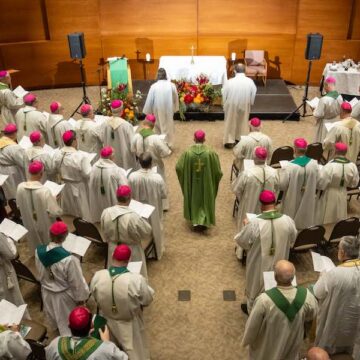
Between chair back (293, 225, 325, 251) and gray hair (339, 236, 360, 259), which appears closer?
gray hair (339, 236, 360, 259)

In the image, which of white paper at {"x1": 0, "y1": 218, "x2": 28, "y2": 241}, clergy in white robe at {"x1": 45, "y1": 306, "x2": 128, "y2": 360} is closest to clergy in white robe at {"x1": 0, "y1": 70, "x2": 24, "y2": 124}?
white paper at {"x1": 0, "y1": 218, "x2": 28, "y2": 241}

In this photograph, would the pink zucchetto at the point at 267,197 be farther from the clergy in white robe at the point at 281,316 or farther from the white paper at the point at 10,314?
the white paper at the point at 10,314

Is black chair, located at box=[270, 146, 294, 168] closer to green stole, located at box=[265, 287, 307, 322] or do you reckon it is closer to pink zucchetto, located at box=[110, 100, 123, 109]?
pink zucchetto, located at box=[110, 100, 123, 109]

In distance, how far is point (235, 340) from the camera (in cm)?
620

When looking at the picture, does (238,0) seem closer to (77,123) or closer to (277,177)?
(77,123)

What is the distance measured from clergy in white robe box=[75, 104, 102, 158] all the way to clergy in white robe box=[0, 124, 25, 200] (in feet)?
4.45

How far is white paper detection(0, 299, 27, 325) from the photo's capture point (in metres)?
4.94

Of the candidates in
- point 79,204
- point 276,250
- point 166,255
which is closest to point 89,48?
point 79,204

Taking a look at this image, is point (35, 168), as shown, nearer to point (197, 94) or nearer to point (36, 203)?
point (36, 203)

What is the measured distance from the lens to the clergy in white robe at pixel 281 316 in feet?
15.1

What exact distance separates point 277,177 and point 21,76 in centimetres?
1146

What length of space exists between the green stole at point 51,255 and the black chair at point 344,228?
3.86 meters

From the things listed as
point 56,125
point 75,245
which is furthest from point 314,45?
point 75,245

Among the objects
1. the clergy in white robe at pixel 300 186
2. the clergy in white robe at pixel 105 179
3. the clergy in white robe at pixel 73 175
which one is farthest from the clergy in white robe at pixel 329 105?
the clergy in white robe at pixel 73 175
